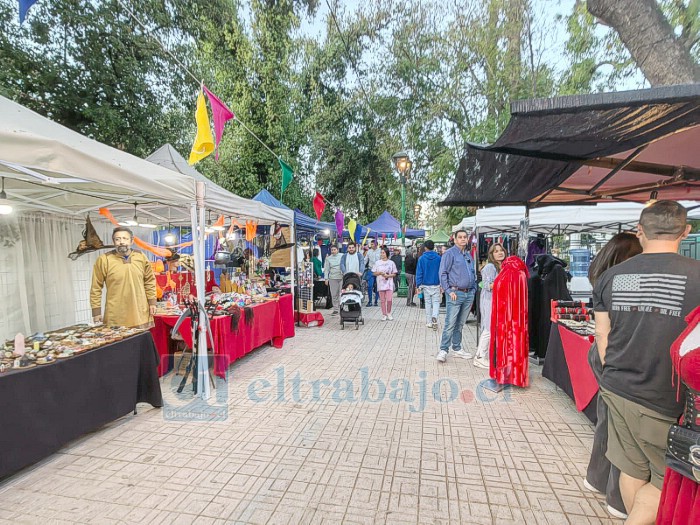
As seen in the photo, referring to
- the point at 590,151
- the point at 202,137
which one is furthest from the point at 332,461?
the point at 202,137

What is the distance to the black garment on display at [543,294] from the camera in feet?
17.1

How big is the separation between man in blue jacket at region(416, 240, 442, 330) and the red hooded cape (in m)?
3.16

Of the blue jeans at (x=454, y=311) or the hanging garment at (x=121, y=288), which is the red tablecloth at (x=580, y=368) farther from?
the hanging garment at (x=121, y=288)

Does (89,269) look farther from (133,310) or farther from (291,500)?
(291,500)

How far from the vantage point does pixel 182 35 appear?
42.5ft

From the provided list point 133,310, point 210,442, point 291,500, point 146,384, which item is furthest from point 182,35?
point 291,500

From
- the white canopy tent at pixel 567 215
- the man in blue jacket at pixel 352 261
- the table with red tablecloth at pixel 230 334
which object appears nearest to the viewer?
the table with red tablecloth at pixel 230 334

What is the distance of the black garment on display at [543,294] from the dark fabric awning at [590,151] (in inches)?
43.6

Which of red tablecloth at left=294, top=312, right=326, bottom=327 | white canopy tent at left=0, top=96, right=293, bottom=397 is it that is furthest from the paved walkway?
red tablecloth at left=294, top=312, right=326, bottom=327

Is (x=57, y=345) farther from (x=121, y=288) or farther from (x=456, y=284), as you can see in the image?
(x=456, y=284)

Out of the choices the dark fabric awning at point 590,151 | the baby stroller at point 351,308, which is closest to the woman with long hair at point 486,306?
the dark fabric awning at point 590,151

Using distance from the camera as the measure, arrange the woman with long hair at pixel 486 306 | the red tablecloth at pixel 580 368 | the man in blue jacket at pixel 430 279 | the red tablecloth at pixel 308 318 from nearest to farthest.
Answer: the red tablecloth at pixel 580 368, the woman with long hair at pixel 486 306, the man in blue jacket at pixel 430 279, the red tablecloth at pixel 308 318

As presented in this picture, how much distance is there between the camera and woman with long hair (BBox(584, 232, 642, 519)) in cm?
220

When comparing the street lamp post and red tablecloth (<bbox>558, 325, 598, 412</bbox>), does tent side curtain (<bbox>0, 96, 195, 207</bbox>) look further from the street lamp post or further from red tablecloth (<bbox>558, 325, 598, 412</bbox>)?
the street lamp post
